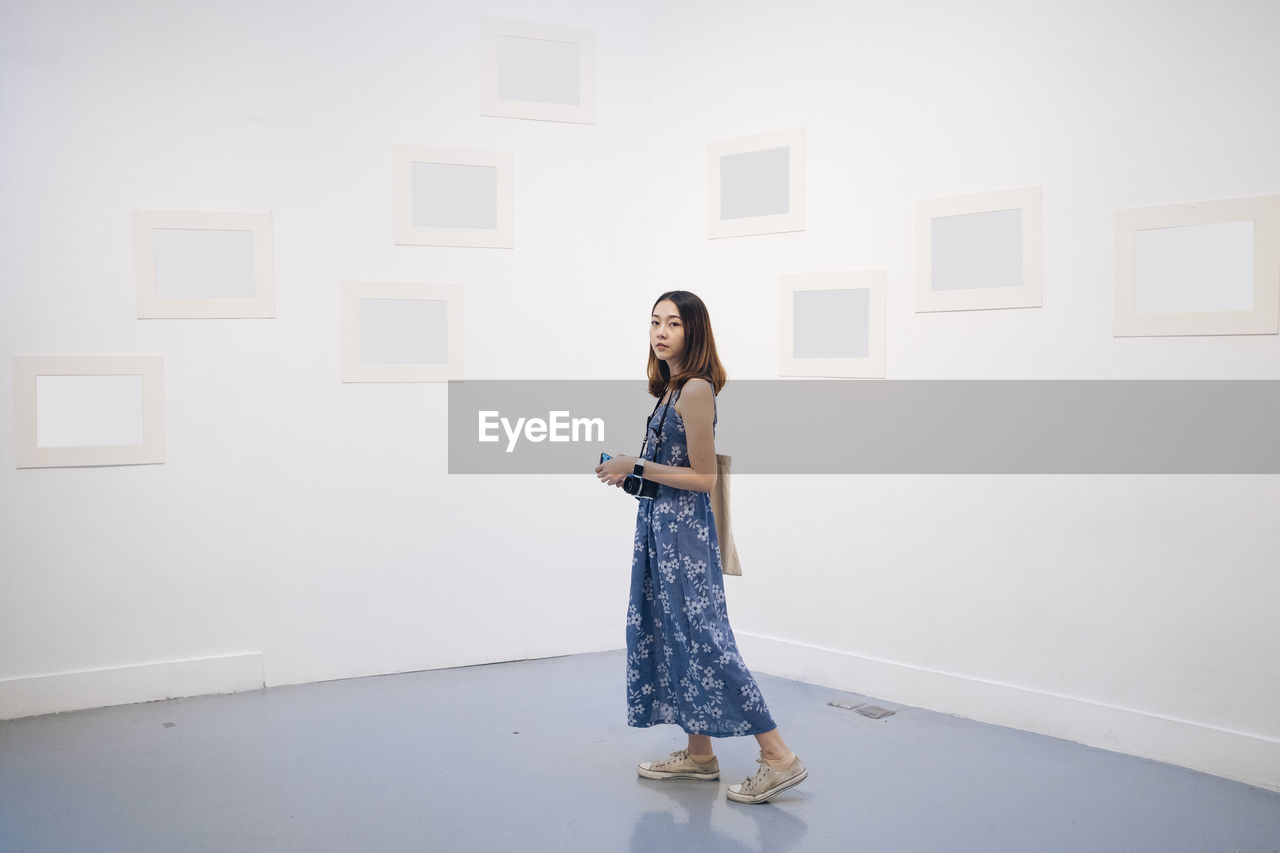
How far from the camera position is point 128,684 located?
147 inches

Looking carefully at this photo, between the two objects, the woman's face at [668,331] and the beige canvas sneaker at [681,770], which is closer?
the woman's face at [668,331]

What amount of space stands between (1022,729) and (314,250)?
324cm

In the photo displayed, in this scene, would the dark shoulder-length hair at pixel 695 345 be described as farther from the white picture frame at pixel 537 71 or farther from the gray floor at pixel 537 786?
the white picture frame at pixel 537 71

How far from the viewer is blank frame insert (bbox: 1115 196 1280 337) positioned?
2979 mm

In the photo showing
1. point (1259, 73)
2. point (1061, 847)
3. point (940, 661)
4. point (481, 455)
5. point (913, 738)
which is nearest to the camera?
point (1061, 847)

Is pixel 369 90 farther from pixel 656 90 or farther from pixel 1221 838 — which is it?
pixel 1221 838

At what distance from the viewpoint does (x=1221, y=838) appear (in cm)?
257

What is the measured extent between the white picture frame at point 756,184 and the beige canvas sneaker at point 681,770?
2.18m

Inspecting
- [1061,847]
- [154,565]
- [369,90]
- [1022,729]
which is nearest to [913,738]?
[1022,729]

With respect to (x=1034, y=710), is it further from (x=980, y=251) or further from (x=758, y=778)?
(x=980, y=251)

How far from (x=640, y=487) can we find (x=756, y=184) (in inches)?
75.2

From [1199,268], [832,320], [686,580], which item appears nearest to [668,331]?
[686,580]
